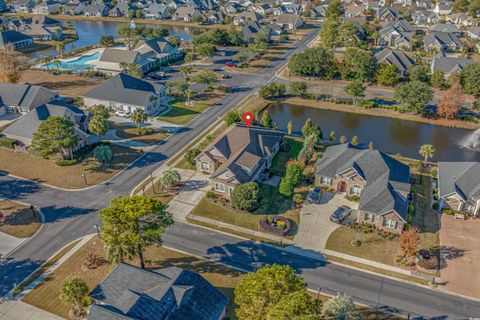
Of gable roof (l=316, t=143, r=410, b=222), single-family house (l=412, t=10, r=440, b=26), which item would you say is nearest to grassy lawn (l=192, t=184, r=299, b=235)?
gable roof (l=316, t=143, r=410, b=222)

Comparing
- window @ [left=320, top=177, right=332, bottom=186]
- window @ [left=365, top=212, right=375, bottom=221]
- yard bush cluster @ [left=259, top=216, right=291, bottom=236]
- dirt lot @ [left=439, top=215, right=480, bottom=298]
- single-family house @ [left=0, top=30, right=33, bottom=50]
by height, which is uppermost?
single-family house @ [left=0, top=30, right=33, bottom=50]

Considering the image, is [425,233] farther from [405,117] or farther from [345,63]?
[345,63]

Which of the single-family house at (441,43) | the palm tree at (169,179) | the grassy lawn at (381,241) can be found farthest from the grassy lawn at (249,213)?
the single-family house at (441,43)

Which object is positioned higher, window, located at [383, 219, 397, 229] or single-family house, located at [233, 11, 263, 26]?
single-family house, located at [233, 11, 263, 26]

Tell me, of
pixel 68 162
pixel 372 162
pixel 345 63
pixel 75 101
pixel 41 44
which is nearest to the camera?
pixel 372 162

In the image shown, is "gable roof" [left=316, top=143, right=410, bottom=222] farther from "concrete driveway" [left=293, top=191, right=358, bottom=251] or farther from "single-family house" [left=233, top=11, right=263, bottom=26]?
"single-family house" [left=233, top=11, right=263, bottom=26]

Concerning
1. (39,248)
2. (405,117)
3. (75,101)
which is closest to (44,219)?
(39,248)
